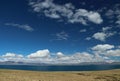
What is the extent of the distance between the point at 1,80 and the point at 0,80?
Result: 195 mm

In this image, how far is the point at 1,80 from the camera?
35.7 meters

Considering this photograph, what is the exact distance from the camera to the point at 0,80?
1401 inches
